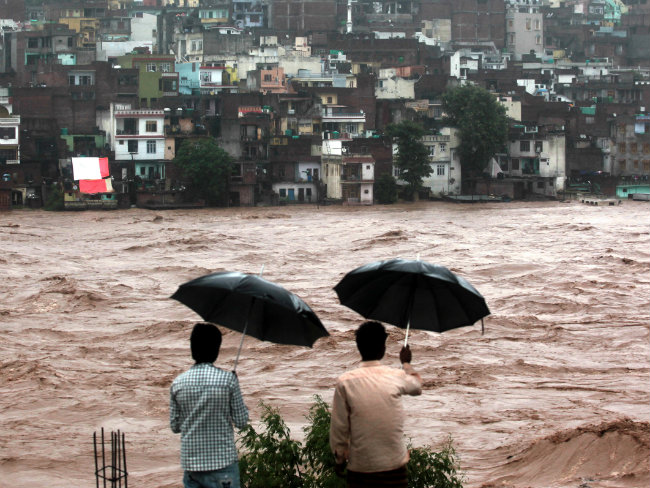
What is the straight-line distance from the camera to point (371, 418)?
4969 millimetres

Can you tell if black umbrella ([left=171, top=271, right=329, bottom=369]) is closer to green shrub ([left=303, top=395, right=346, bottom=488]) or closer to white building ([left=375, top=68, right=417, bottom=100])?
green shrub ([left=303, top=395, right=346, bottom=488])

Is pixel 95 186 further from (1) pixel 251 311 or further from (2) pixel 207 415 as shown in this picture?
(2) pixel 207 415

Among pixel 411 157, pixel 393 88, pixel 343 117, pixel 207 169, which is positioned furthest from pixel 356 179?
pixel 393 88

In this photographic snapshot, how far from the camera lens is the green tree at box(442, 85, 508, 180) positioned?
46062 millimetres

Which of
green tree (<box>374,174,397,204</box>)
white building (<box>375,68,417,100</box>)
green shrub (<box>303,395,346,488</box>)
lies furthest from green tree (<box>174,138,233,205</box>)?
green shrub (<box>303,395,346,488</box>)

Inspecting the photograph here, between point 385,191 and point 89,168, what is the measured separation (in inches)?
423

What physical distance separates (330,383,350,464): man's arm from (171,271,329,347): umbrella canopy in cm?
77

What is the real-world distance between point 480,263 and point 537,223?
1056cm

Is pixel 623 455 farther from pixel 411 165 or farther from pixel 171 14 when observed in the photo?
pixel 171 14

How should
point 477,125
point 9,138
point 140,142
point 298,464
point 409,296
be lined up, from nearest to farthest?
point 409,296
point 298,464
point 9,138
point 140,142
point 477,125

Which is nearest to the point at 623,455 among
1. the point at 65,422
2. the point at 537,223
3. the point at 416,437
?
the point at 416,437

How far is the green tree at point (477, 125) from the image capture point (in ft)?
151

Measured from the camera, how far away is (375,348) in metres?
5.03

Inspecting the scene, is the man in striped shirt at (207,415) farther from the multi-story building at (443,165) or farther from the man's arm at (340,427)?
the multi-story building at (443,165)
